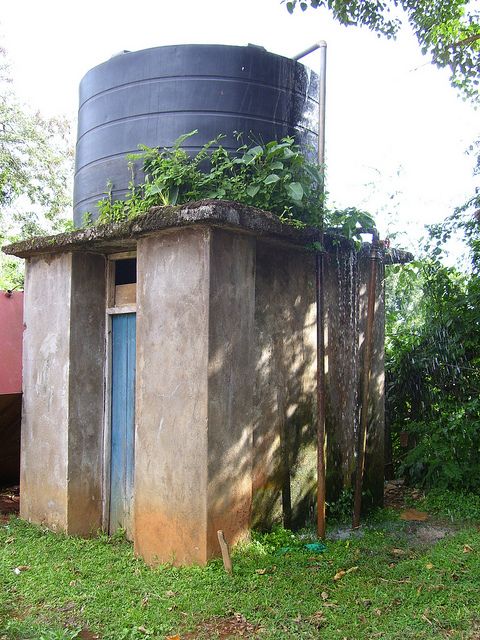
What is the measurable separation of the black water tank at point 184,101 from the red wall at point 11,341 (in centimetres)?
151

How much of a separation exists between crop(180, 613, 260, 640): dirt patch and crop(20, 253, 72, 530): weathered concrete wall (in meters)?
2.50

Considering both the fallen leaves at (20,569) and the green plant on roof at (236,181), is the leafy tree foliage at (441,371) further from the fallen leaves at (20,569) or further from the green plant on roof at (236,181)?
the fallen leaves at (20,569)

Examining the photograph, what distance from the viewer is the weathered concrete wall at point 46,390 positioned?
6129 millimetres

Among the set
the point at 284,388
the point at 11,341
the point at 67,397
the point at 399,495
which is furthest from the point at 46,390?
the point at 399,495

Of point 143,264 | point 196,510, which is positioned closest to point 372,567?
point 196,510

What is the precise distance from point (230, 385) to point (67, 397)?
1945mm

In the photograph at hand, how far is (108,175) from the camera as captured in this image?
238 inches

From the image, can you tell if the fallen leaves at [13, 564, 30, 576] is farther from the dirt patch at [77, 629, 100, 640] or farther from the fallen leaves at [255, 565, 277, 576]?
the fallen leaves at [255, 565, 277, 576]

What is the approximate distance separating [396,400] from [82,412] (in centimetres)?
446

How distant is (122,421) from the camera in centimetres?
614

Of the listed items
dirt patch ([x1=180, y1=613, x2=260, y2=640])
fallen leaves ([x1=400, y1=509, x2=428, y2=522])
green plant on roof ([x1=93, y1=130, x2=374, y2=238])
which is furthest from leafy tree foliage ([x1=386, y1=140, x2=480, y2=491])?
dirt patch ([x1=180, y1=613, x2=260, y2=640])

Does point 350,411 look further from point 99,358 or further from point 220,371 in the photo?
point 99,358

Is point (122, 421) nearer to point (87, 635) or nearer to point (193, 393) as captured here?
point (193, 393)

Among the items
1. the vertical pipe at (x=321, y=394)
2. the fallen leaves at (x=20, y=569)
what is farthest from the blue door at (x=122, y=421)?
the vertical pipe at (x=321, y=394)
